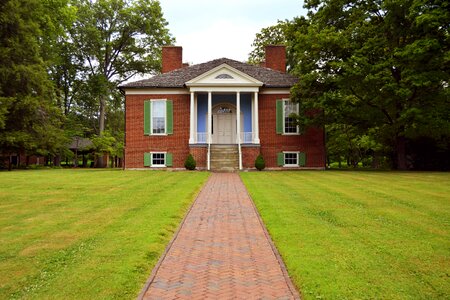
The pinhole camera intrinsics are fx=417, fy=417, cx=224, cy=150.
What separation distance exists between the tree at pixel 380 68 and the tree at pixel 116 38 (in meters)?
18.0

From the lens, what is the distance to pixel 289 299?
185 inches

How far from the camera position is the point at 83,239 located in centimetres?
721

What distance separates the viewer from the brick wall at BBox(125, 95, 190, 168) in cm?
2770

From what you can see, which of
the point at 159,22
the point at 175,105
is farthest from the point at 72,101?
the point at 175,105

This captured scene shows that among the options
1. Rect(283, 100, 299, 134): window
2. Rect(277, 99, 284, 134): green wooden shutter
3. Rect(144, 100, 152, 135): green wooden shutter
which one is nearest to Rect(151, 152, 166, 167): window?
Rect(144, 100, 152, 135): green wooden shutter

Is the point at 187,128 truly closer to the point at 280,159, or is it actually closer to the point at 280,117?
the point at 280,117

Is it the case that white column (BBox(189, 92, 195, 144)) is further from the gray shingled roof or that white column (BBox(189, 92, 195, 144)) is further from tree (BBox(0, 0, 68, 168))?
tree (BBox(0, 0, 68, 168))

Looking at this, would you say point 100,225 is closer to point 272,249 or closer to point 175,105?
point 272,249

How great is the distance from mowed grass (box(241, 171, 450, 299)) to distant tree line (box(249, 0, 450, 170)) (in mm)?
10109

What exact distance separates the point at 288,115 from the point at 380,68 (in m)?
7.25

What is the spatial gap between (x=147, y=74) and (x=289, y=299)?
129 feet

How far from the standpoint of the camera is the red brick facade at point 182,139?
27.7 meters

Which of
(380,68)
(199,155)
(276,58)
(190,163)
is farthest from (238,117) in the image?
(380,68)

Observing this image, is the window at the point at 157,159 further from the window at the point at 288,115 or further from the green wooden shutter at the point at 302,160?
the green wooden shutter at the point at 302,160
